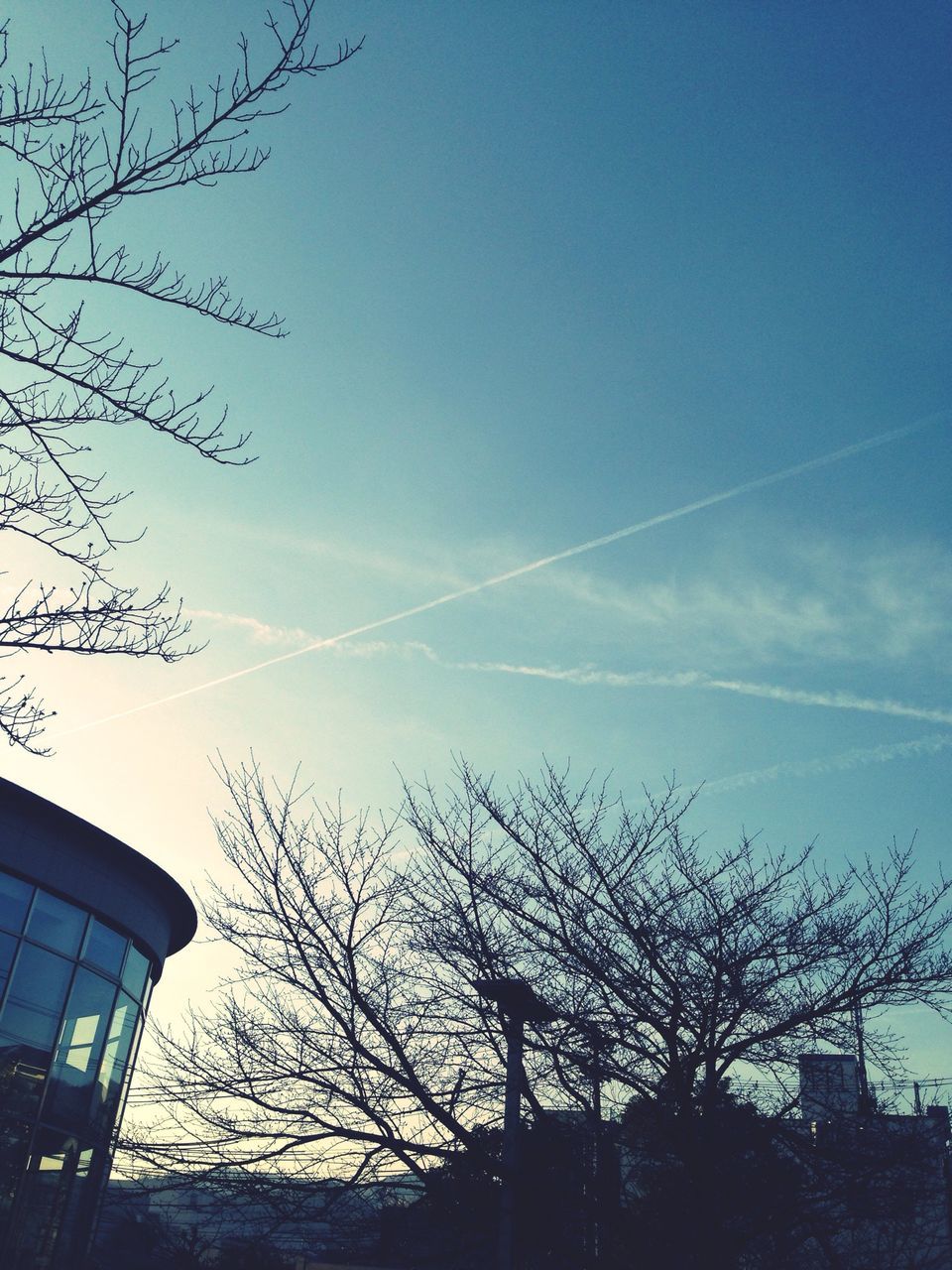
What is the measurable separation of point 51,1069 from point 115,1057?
211 cm

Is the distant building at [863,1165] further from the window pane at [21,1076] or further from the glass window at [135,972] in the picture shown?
the glass window at [135,972]

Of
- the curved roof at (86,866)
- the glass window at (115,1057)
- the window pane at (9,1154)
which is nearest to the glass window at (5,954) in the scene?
the curved roof at (86,866)

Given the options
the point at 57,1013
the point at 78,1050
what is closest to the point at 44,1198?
the point at 78,1050

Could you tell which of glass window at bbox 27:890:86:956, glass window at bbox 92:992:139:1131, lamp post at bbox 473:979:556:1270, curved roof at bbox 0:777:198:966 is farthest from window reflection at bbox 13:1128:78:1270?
lamp post at bbox 473:979:556:1270

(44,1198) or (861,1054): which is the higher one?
(861,1054)

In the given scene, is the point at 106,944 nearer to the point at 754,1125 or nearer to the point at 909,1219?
the point at 754,1125

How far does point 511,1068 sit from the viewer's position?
8430mm

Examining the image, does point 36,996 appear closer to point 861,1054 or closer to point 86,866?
point 86,866

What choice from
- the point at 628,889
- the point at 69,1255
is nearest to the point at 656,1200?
the point at 628,889

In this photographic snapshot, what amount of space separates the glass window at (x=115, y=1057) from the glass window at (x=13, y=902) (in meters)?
3.12

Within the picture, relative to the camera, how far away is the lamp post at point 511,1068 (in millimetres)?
7879

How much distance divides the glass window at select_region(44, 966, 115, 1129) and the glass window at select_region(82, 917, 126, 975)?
221mm

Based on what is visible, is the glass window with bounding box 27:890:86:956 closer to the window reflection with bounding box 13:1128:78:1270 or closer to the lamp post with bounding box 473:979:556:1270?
the window reflection with bounding box 13:1128:78:1270

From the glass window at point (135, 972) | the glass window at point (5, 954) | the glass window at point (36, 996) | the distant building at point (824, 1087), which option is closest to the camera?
the distant building at point (824, 1087)
